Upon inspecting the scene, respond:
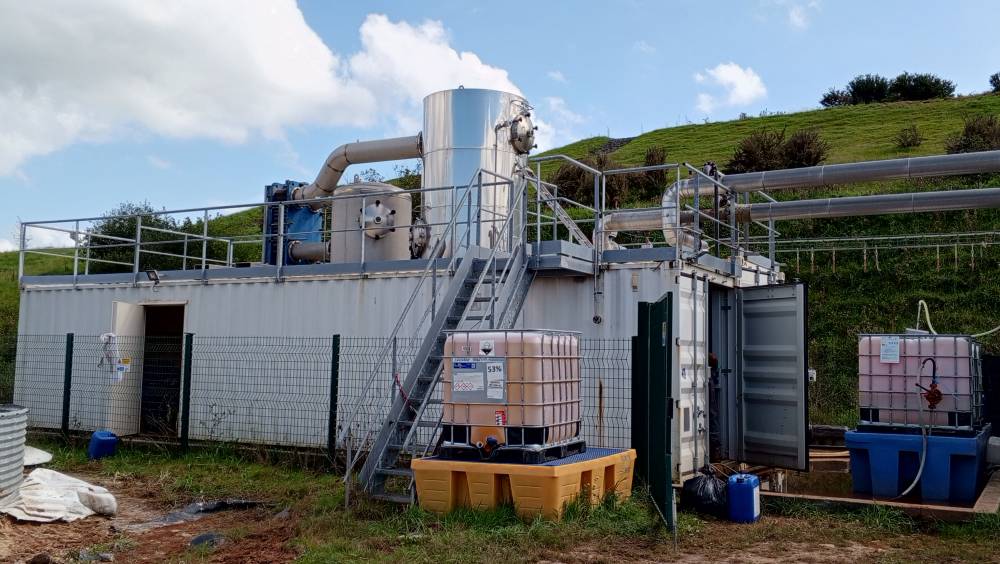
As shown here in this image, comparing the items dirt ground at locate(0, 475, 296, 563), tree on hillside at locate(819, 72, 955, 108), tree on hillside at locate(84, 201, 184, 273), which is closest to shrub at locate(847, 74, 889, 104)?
tree on hillside at locate(819, 72, 955, 108)

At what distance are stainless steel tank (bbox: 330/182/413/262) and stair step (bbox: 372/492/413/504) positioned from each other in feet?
17.1

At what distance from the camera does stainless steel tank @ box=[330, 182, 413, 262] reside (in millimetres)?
13961

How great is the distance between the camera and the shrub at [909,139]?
109 feet

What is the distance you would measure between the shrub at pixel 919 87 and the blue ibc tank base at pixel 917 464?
42064 mm

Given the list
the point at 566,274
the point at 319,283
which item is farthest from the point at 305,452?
the point at 566,274

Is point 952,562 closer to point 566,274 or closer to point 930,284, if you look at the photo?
point 566,274

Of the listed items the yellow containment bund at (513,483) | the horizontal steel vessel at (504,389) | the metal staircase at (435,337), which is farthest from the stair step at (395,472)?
the horizontal steel vessel at (504,389)

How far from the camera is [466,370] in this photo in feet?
28.5

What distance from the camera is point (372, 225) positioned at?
13945 mm

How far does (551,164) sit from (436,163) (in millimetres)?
29668

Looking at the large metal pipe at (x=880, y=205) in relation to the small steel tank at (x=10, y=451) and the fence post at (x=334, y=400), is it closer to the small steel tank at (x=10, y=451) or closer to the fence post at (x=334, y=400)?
the fence post at (x=334, y=400)

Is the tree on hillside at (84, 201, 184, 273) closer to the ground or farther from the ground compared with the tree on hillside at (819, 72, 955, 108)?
closer to the ground

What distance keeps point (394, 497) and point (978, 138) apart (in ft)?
88.8

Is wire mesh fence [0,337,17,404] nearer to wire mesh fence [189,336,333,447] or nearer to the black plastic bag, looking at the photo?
wire mesh fence [189,336,333,447]
